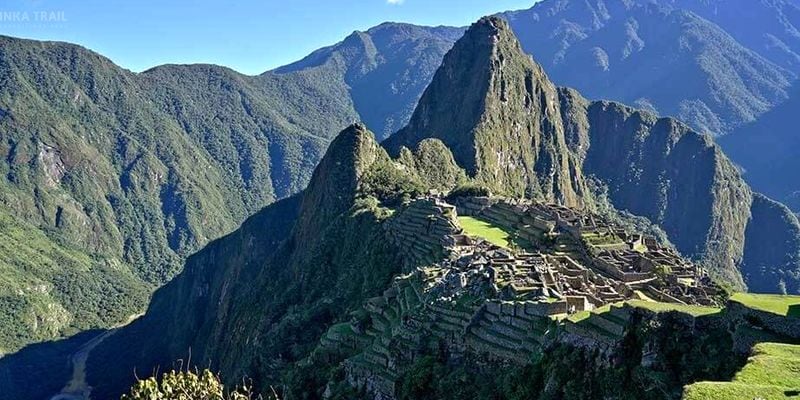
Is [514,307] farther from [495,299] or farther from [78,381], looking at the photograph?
[78,381]

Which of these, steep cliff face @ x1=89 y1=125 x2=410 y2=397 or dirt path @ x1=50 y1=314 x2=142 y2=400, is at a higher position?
steep cliff face @ x1=89 y1=125 x2=410 y2=397

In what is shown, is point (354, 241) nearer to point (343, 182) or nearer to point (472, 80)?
point (343, 182)

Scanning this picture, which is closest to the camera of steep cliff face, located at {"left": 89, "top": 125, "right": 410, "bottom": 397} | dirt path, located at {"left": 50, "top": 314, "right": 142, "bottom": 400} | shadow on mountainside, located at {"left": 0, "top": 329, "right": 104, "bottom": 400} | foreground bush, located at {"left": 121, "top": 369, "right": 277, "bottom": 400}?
foreground bush, located at {"left": 121, "top": 369, "right": 277, "bottom": 400}

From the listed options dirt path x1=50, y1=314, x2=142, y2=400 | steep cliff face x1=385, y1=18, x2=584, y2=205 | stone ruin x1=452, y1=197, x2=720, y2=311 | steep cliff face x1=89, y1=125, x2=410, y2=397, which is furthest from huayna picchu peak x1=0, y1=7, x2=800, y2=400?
steep cliff face x1=385, y1=18, x2=584, y2=205

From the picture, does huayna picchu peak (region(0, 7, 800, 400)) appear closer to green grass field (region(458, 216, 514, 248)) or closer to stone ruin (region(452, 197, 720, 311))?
stone ruin (region(452, 197, 720, 311))

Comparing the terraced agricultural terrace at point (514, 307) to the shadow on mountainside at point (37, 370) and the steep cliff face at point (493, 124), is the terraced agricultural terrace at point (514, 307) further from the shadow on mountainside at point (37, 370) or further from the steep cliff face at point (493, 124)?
the shadow on mountainside at point (37, 370)

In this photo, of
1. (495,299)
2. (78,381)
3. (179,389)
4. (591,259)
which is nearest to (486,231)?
(591,259)

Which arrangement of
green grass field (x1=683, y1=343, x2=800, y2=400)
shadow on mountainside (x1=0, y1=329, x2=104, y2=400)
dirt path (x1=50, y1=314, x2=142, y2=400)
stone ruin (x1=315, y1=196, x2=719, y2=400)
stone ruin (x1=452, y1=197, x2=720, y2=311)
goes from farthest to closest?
shadow on mountainside (x1=0, y1=329, x2=104, y2=400), dirt path (x1=50, y1=314, x2=142, y2=400), stone ruin (x1=452, y1=197, x2=720, y2=311), stone ruin (x1=315, y1=196, x2=719, y2=400), green grass field (x1=683, y1=343, x2=800, y2=400)

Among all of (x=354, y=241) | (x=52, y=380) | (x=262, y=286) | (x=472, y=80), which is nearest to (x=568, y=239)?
(x=354, y=241)
